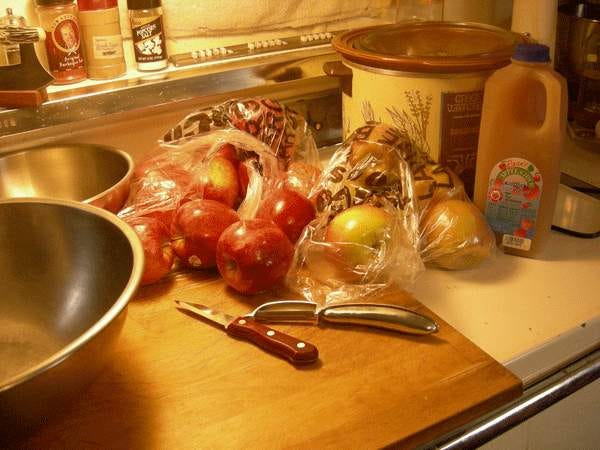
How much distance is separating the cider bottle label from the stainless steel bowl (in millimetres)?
476

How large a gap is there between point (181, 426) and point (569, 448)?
0.54 metres

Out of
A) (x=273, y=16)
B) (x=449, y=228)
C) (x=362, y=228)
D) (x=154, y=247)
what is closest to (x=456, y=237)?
(x=449, y=228)

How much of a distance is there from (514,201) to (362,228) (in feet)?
0.66

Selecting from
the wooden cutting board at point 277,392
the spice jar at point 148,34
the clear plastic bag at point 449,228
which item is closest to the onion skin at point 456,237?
the clear plastic bag at point 449,228

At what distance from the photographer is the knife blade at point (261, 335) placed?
618mm

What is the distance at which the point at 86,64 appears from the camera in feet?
3.13

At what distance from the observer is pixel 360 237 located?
72cm

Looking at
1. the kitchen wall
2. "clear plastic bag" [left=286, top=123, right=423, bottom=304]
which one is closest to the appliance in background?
the kitchen wall

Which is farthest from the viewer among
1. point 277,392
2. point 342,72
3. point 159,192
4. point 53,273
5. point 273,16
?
point 273,16

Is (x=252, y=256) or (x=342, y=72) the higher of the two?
(x=342, y=72)

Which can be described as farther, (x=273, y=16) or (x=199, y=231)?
(x=273, y=16)

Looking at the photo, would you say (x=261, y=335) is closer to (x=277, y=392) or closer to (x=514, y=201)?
(x=277, y=392)

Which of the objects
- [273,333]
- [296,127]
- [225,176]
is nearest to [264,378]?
[273,333]

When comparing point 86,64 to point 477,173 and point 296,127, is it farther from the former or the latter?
point 477,173
